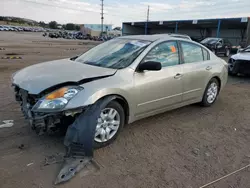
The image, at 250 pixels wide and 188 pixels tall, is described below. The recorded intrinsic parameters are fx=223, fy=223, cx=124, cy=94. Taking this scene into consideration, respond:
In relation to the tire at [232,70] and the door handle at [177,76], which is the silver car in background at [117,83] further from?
the tire at [232,70]

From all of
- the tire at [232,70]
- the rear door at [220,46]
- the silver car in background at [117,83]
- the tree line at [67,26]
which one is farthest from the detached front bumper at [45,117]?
the tree line at [67,26]

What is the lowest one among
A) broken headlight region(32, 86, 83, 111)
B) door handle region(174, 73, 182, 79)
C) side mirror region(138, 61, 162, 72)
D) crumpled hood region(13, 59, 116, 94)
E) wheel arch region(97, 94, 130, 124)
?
wheel arch region(97, 94, 130, 124)

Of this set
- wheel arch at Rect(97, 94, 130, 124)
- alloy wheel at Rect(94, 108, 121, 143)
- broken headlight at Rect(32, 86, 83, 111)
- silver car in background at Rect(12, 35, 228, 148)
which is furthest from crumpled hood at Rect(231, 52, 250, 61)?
broken headlight at Rect(32, 86, 83, 111)

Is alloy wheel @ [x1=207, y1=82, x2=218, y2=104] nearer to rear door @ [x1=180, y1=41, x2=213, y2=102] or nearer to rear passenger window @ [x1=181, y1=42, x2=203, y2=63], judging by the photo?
rear door @ [x1=180, y1=41, x2=213, y2=102]

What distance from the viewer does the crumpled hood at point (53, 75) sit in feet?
9.65

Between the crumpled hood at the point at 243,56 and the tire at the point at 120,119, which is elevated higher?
the crumpled hood at the point at 243,56

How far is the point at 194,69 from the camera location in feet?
14.7

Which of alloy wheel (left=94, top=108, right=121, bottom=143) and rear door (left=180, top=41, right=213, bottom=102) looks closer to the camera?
alloy wheel (left=94, top=108, right=121, bottom=143)

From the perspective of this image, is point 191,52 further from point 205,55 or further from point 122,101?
point 122,101

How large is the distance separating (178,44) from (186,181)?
261cm

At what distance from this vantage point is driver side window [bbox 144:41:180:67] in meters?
3.81

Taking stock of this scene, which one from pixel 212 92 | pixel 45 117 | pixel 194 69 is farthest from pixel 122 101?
pixel 212 92

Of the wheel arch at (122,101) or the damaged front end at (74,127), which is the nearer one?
the damaged front end at (74,127)

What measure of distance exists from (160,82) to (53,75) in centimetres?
175
